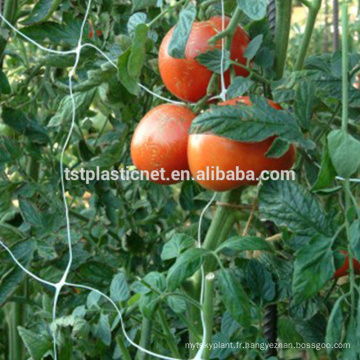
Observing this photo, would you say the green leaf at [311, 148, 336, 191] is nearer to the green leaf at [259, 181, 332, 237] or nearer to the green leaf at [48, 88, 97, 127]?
the green leaf at [259, 181, 332, 237]

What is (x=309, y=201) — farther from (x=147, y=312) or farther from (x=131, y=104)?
(x=131, y=104)

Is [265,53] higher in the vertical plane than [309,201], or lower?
higher

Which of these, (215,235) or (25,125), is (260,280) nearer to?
(215,235)

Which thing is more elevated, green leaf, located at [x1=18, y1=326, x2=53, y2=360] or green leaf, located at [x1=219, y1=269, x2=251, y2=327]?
green leaf, located at [x1=219, y1=269, x2=251, y2=327]

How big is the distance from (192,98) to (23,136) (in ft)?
1.20

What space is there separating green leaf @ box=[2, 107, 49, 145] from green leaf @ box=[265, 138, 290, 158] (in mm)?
466

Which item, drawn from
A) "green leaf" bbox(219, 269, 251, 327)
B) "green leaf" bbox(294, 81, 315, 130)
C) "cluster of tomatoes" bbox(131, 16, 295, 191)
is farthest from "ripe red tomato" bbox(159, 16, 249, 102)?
"green leaf" bbox(219, 269, 251, 327)

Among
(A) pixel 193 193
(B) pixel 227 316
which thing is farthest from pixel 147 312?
(A) pixel 193 193

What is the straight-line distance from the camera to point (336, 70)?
646 millimetres

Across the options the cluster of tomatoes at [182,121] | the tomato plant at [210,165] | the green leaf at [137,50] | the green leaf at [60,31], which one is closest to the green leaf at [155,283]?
the tomato plant at [210,165]

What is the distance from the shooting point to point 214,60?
63 centimetres

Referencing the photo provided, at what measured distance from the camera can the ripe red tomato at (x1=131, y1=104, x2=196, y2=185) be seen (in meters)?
0.67

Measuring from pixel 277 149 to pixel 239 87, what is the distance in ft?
0.27

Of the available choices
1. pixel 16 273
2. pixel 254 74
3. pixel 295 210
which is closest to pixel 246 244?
pixel 295 210
